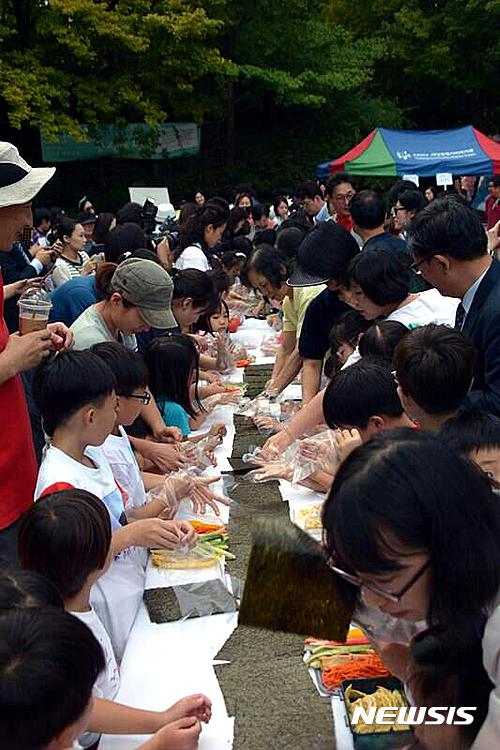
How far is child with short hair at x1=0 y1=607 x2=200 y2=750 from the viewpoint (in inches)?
37.6

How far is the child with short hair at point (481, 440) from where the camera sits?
1531mm

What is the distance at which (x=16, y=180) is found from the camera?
210 centimetres

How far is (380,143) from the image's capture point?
36.7ft

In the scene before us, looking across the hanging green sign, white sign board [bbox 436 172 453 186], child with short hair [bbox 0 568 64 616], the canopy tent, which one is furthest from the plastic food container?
the hanging green sign

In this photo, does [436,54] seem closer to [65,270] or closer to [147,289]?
[65,270]

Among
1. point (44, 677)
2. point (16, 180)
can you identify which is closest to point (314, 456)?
point (16, 180)

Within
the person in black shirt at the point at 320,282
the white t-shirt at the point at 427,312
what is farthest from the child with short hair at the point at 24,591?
the person in black shirt at the point at 320,282

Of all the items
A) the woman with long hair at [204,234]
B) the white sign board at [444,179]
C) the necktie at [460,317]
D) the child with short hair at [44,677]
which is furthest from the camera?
the white sign board at [444,179]

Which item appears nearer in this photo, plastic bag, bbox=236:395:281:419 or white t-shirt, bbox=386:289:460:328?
white t-shirt, bbox=386:289:460:328

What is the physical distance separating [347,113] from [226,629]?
15.0 metres

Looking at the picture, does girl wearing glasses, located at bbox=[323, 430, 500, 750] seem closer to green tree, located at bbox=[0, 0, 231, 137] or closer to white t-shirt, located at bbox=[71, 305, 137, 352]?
white t-shirt, located at bbox=[71, 305, 137, 352]

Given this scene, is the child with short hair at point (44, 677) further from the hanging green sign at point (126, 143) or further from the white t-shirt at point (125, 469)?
the hanging green sign at point (126, 143)

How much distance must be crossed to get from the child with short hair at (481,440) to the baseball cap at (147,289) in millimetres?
1298

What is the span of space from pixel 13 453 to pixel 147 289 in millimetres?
750
